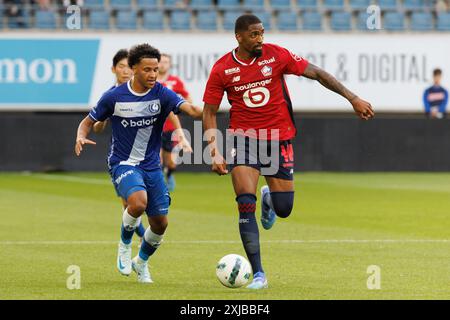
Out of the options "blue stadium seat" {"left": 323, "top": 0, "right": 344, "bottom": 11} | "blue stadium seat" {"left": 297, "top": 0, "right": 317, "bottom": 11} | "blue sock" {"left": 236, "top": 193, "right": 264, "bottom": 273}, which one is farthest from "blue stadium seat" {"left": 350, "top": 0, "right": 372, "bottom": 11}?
"blue sock" {"left": 236, "top": 193, "right": 264, "bottom": 273}

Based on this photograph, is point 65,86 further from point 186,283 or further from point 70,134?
point 186,283

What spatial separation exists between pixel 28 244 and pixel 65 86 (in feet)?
49.7

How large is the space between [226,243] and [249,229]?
339 centimetres

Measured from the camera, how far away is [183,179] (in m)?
25.4

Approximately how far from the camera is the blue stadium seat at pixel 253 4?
28.7 m

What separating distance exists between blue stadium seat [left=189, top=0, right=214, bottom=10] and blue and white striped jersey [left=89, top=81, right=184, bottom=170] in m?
18.4

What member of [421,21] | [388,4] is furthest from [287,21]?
[421,21]

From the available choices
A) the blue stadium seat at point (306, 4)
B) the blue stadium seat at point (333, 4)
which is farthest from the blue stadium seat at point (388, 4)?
the blue stadium seat at point (306, 4)

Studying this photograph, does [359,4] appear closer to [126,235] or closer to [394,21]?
[394,21]

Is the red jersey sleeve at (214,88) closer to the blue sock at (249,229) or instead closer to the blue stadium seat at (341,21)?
the blue sock at (249,229)

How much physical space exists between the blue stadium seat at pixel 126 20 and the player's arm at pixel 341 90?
18378mm

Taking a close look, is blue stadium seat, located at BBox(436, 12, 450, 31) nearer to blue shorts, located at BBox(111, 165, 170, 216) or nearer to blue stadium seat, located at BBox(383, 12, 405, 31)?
blue stadium seat, located at BBox(383, 12, 405, 31)

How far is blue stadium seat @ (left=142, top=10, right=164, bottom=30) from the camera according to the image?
2820 cm
